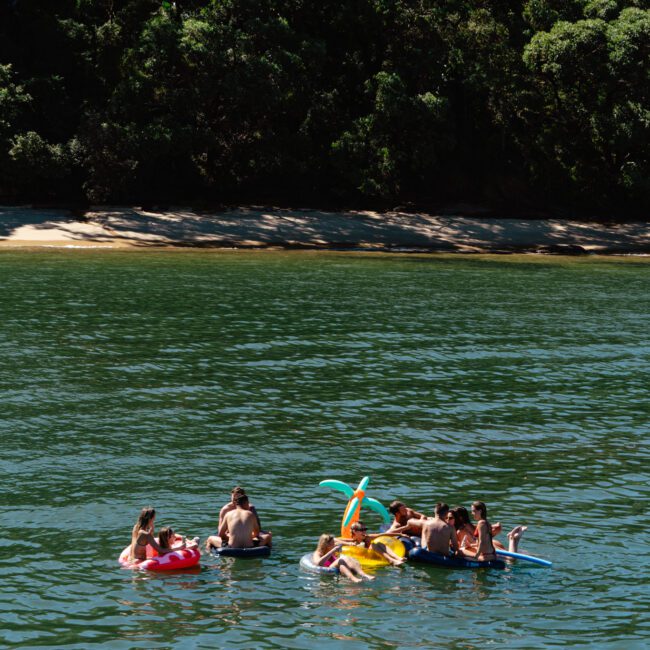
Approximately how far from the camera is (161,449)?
81.5 ft

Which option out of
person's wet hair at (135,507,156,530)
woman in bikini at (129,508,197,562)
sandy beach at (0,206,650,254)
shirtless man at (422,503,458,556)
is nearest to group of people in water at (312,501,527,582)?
shirtless man at (422,503,458,556)

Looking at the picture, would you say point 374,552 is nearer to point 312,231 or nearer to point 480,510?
point 480,510

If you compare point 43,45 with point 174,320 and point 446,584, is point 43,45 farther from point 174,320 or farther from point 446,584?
point 446,584

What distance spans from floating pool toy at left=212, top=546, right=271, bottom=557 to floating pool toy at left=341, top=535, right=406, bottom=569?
1417 millimetres

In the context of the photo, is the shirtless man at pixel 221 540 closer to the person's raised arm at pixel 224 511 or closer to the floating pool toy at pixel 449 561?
the person's raised arm at pixel 224 511

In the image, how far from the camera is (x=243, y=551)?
18953 millimetres

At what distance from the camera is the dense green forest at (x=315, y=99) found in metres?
73.0

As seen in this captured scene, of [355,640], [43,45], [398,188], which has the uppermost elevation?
[43,45]

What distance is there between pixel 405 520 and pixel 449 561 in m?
1.09

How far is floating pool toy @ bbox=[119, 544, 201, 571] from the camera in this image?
18219mm

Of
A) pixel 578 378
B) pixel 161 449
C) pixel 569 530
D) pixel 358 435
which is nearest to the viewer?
pixel 569 530

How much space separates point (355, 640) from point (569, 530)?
6.19 m

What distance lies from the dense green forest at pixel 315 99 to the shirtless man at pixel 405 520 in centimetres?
5516

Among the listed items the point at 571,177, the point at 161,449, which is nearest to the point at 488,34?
the point at 571,177
